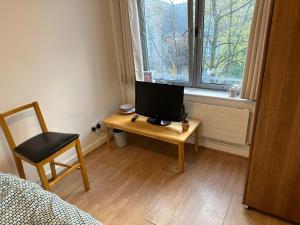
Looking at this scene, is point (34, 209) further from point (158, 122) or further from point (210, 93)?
point (210, 93)

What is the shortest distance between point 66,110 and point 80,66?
1.66 ft

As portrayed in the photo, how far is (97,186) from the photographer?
7.13 ft

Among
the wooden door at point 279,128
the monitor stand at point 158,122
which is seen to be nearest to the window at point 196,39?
the monitor stand at point 158,122

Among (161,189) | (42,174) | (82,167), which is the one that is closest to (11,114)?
(42,174)

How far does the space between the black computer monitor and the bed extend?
1507mm

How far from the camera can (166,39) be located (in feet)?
8.54

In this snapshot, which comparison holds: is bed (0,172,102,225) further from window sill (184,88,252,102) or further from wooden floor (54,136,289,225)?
window sill (184,88,252,102)

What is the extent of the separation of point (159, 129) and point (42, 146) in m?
1.13

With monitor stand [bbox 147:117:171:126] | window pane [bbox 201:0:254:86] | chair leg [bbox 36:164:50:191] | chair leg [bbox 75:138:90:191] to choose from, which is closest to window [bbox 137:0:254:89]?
window pane [bbox 201:0:254:86]

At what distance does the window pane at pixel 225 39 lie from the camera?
2.13m

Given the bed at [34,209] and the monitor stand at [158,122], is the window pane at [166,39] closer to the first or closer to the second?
the monitor stand at [158,122]

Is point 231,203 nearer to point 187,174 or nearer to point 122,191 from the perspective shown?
point 187,174

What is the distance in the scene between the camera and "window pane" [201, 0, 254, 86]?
6.98 feet

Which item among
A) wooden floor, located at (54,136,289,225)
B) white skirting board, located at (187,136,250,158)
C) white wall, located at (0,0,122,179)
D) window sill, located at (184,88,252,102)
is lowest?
wooden floor, located at (54,136,289,225)
